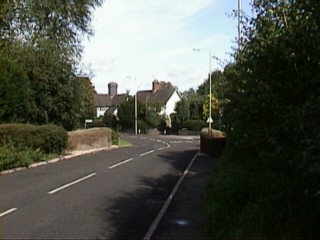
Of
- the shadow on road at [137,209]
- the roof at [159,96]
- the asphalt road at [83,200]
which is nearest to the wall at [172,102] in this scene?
the roof at [159,96]

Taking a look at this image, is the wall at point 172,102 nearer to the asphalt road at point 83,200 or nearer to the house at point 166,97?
the house at point 166,97

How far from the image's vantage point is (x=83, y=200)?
12344mm

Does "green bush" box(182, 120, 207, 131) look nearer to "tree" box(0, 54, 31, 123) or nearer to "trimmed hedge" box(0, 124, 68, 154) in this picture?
"trimmed hedge" box(0, 124, 68, 154)

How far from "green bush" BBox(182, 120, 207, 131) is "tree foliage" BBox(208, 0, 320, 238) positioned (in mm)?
66670

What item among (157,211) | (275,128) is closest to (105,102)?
(157,211)

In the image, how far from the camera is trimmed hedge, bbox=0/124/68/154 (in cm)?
2120

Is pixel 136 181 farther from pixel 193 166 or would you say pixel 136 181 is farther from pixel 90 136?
pixel 90 136

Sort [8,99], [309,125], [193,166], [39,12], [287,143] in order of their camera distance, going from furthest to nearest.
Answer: [39,12], [8,99], [193,166], [287,143], [309,125]

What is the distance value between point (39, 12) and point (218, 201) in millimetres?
20634

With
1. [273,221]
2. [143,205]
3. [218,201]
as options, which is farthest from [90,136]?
[273,221]

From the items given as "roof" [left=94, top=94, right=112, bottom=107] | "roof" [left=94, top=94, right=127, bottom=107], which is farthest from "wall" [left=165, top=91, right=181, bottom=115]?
"roof" [left=94, top=94, right=112, bottom=107]

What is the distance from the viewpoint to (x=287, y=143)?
24.6 ft

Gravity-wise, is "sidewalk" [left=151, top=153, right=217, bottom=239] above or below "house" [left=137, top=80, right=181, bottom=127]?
below

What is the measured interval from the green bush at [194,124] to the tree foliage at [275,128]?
66.7 m
